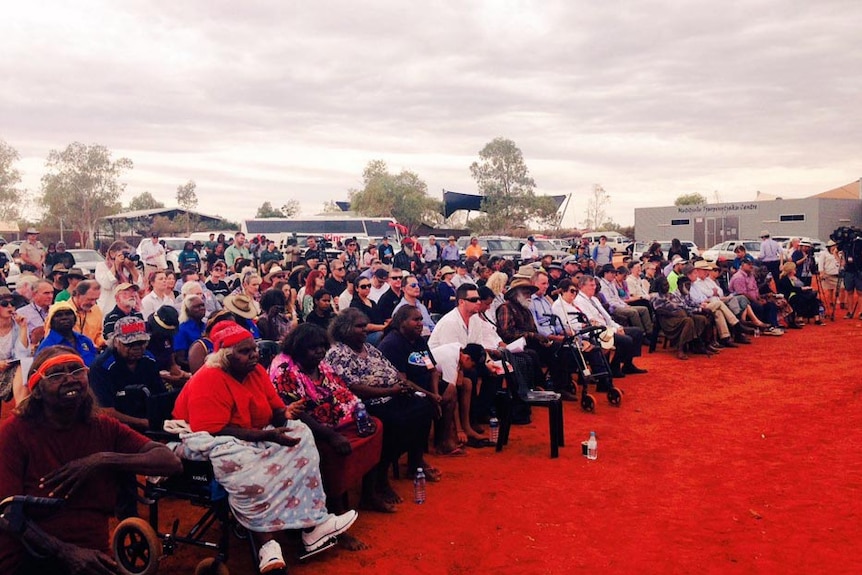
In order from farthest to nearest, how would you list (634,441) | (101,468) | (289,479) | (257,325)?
(257,325) < (634,441) < (289,479) < (101,468)

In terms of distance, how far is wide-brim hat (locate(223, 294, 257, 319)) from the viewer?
6875mm

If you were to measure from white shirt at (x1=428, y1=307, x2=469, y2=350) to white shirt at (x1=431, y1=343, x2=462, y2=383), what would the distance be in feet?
1.46

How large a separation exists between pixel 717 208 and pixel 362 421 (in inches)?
1680

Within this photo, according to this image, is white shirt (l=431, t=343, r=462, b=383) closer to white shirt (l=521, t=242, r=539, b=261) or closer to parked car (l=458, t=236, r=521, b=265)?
white shirt (l=521, t=242, r=539, b=261)

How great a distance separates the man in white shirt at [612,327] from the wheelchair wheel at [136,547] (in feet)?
22.2

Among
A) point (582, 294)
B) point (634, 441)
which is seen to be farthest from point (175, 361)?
point (582, 294)

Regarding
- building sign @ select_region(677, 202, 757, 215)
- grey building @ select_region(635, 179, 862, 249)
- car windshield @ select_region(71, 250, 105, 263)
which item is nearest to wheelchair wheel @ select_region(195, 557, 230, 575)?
car windshield @ select_region(71, 250, 105, 263)

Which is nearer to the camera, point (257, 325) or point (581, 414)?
point (257, 325)

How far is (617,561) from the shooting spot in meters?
4.19

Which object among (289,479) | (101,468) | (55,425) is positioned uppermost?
(55,425)

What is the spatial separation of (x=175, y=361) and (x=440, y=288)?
564 centimetres

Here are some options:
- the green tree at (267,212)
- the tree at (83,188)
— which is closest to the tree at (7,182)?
the tree at (83,188)

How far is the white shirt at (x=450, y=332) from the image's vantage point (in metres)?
6.92

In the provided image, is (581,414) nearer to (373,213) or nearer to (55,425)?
(55,425)
